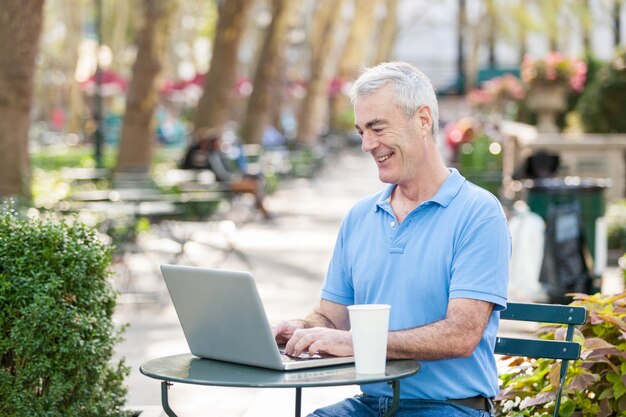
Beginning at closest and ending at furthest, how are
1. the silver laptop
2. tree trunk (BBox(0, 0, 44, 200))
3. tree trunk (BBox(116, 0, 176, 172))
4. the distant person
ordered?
1. the silver laptop
2. tree trunk (BBox(0, 0, 44, 200))
3. the distant person
4. tree trunk (BBox(116, 0, 176, 172))

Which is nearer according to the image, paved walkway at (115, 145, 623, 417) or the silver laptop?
the silver laptop

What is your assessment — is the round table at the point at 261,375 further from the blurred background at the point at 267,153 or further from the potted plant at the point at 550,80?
the potted plant at the point at 550,80

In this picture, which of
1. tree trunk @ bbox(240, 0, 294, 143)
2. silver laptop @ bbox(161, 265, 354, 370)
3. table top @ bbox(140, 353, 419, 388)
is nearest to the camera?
table top @ bbox(140, 353, 419, 388)

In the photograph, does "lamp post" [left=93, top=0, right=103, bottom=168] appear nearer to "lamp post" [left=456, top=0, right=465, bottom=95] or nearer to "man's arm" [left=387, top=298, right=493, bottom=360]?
"man's arm" [left=387, top=298, right=493, bottom=360]

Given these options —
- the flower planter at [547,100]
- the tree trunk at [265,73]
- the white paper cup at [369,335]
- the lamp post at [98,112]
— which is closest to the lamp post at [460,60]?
the tree trunk at [265,73]

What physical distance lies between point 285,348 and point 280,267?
426 inches

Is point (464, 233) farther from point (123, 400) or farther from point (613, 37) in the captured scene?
point (613, 37)

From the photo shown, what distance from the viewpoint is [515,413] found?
4887mm

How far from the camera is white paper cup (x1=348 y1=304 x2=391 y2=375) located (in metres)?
3.57

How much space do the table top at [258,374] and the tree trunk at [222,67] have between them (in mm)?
20228

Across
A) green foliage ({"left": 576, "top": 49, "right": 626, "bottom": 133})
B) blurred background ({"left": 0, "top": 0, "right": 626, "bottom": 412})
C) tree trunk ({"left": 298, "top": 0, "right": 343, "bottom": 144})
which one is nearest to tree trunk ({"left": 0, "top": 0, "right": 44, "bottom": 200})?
blurred background ({"left": 0, "top": 0, "right": 626, "bottom": 412})

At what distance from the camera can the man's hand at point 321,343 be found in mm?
3838

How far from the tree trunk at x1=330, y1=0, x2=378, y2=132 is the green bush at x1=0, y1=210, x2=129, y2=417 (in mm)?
49470

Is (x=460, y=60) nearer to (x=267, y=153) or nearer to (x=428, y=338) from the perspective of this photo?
(x=267, y=153)
